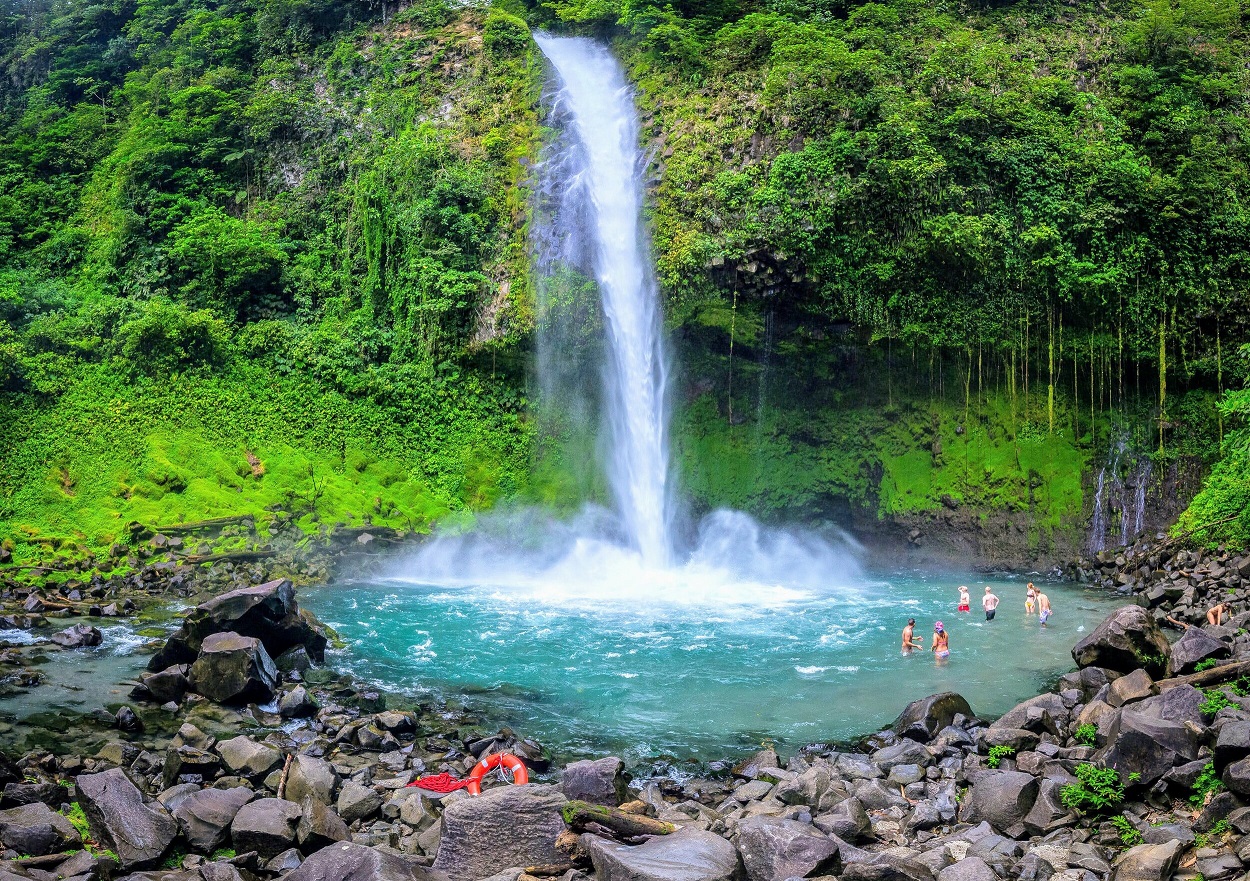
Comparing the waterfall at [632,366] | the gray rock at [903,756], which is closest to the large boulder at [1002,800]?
the gray rock at [903,756]

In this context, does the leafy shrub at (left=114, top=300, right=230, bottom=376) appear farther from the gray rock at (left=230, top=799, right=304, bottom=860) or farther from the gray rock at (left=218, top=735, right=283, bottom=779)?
the gray rock at (left=230, top=799, right=304, bottom=860)

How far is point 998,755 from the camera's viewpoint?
10.0 metres

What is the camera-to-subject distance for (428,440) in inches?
1056

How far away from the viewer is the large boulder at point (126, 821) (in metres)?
7.66

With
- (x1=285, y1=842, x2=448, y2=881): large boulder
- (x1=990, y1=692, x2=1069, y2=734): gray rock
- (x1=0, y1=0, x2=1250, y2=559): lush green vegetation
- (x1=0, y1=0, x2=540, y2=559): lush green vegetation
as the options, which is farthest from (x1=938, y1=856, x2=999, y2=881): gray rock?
(x1=0, y1=0, x2=540, y2=559): lush green vegetation

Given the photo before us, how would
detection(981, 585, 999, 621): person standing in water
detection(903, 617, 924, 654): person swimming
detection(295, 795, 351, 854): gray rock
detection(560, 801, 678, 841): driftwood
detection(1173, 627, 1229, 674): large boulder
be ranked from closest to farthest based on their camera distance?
detection(560, 801, 678, 841): driftwood
detection(295, 795, 351, 854): gray rock
detection(1173, 627, 1229, 674): large boulder
detection(903, 617, 924, 654): person swimming
detection(981, 585, 999, 621): person standing in water

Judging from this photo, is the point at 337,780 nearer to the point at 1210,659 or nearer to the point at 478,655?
the point at 478,655

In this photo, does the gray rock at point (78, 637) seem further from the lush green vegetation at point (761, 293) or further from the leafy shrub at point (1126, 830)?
the leafy shrub at point (1126, 830)

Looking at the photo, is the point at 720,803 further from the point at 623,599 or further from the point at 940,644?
the point at 623,599

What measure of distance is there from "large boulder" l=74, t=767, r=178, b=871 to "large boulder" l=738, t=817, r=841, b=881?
5053 mm

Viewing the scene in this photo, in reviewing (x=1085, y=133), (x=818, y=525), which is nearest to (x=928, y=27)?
(x=1085, y=133)

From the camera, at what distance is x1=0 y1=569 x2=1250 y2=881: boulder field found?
23.4 ft

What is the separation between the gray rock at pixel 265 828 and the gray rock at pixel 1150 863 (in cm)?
693

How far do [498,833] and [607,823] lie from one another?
0.92m
